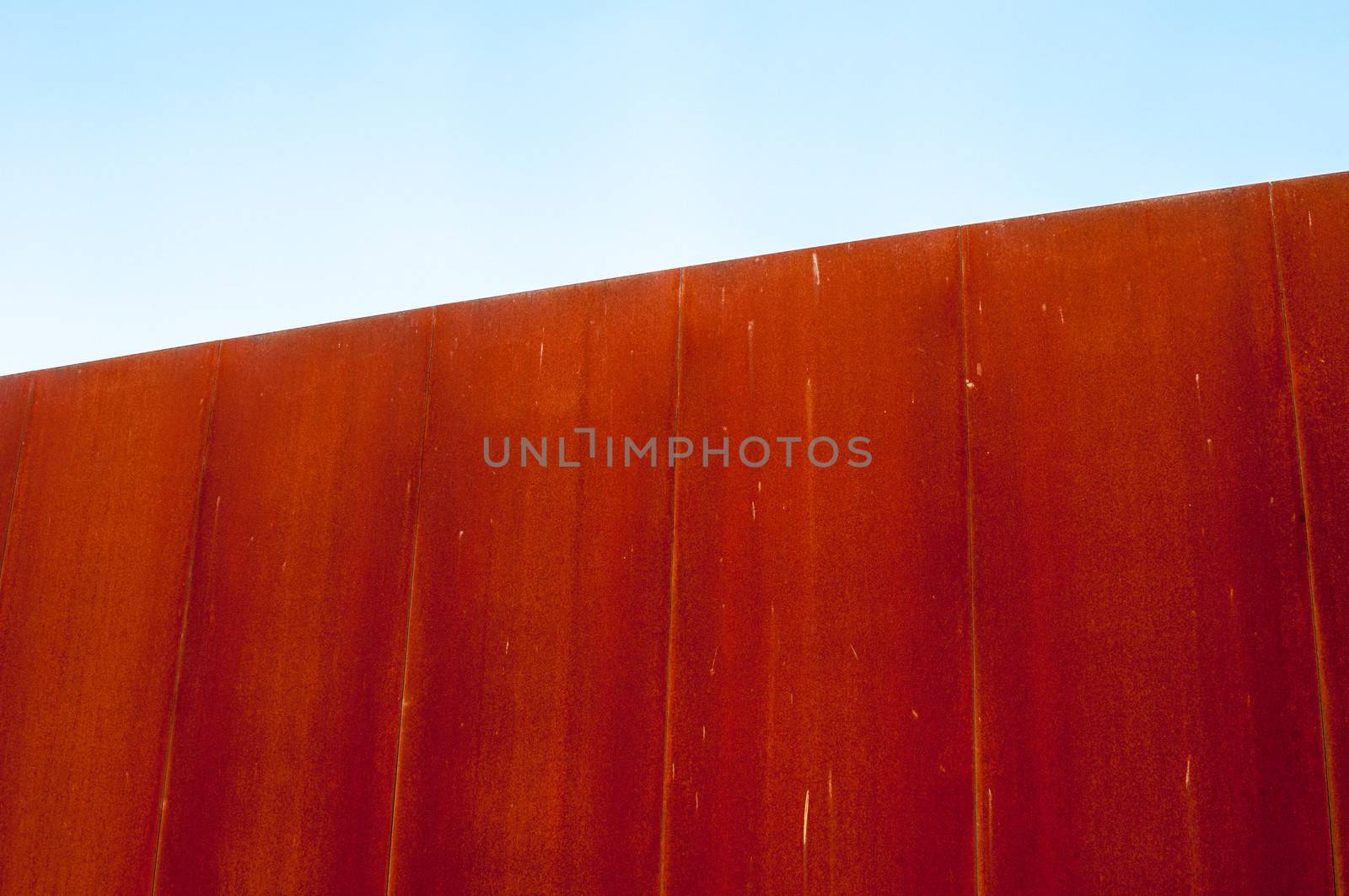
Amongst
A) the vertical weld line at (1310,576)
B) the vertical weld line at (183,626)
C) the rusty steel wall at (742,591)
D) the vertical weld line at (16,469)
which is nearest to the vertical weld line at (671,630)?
the rusty steel wall at (742,591)

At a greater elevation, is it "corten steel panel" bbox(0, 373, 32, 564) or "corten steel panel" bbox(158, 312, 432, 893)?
"corten steel panel" bbox(0, 373, 32, 564)

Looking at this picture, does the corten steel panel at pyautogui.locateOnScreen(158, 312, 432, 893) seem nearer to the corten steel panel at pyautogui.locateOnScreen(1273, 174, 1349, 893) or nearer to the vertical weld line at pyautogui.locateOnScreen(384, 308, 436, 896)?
the vertical weld line at pyautogui.locateOnScreen(384, 308, 436, 896)

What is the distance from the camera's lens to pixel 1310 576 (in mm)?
3508

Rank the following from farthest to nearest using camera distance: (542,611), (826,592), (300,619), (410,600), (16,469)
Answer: (16,469)
(300,619)
(410,600)
(542,611)
(826,592)

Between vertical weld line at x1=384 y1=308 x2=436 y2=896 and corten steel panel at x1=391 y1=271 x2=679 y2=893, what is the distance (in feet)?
0.08

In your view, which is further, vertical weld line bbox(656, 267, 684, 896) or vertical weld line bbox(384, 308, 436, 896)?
vertical weld line bbox(384, 308, 436, 896)

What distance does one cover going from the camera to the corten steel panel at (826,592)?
3.83 metres

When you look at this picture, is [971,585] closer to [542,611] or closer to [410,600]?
[542,611]

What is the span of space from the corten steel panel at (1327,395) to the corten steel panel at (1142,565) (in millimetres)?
48

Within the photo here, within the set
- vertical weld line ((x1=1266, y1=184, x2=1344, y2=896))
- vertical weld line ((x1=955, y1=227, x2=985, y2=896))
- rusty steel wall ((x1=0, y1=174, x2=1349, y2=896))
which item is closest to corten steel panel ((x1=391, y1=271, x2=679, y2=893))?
rusty steel wall ((x1=0, y1=174, x2=1349, y2=896))

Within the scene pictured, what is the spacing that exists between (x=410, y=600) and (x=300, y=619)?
558 millimetres

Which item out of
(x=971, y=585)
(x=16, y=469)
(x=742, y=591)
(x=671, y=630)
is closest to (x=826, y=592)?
(x=742, y=591)

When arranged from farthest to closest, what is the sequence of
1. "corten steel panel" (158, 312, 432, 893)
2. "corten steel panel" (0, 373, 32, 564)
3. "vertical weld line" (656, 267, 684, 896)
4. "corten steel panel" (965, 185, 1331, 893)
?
"corten steel panel" (0, 373, 32, 564), "corten steel panel" (158, 312, 432, 893), "vertical weld line" (656, 267, 684, 896), "corten steel panel" (965, 185, 1331, 893)

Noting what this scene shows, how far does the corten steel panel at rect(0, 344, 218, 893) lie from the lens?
5016 millimetres
